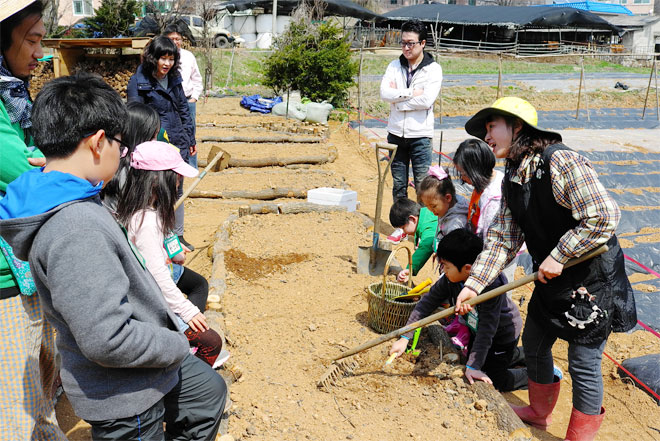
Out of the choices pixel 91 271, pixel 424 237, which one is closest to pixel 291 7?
pixel 424 237

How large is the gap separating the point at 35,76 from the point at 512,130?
12.4 m

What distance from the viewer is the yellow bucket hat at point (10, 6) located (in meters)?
2.06

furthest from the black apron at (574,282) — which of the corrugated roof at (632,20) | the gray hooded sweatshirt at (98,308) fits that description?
the corrugated roof at (632,20)

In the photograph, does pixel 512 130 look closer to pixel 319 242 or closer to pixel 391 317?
pixel 391 317

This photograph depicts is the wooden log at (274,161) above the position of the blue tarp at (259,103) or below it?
below

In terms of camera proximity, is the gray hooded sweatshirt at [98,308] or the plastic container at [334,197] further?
the plastic container at [334,197]

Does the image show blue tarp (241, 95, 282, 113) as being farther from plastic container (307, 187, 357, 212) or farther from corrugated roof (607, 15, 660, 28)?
corrugated roof (607, 15, 660, 28)

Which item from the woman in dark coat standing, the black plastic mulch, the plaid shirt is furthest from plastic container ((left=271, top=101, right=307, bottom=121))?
the plaid shirt

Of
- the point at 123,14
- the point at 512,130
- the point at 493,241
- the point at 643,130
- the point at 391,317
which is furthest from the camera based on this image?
the point at 123,14

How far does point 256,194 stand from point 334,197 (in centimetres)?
122

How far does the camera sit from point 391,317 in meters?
3.49

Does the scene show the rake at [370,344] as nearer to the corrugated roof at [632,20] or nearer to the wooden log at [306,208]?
the wooden log at [306,208]

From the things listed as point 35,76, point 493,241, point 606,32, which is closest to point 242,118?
point 35,76

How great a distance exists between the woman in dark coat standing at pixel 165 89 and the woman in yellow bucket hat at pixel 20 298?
2344 mm
